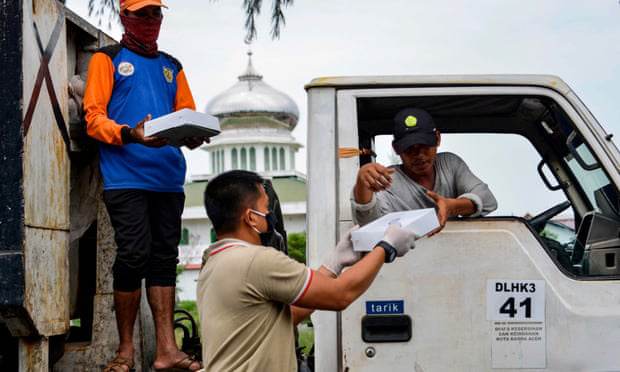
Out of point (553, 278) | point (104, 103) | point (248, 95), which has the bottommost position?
point (553, 278)

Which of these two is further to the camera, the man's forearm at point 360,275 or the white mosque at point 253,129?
the white mosque at point 253,129

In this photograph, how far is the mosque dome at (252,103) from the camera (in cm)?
6225

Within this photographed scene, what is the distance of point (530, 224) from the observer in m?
3.52

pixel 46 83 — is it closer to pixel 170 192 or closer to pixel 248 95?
pixel 170 192

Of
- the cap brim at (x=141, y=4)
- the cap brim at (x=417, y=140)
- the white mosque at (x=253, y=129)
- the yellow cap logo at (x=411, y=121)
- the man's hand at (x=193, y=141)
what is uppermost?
the white mosque at (x=253, y=129)

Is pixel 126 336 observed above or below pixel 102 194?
below

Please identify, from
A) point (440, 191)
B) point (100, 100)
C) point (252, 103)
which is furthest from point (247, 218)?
point (252, 103)

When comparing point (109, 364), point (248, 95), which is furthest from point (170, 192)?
point (248, 95)

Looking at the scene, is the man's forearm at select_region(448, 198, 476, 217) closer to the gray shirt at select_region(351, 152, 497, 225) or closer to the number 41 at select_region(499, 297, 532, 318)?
the gray shirt at select_region(351, 152, 497, 225)

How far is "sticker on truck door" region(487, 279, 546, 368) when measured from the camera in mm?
3387

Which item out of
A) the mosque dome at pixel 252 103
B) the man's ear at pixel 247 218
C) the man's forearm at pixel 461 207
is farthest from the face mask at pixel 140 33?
the mosque dome at pixel 252 103

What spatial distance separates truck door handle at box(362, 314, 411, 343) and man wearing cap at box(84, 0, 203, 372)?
83 centimetres

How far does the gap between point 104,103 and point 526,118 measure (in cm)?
185

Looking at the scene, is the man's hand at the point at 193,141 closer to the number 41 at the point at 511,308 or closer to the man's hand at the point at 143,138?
the man's hand at the point at 143,138
